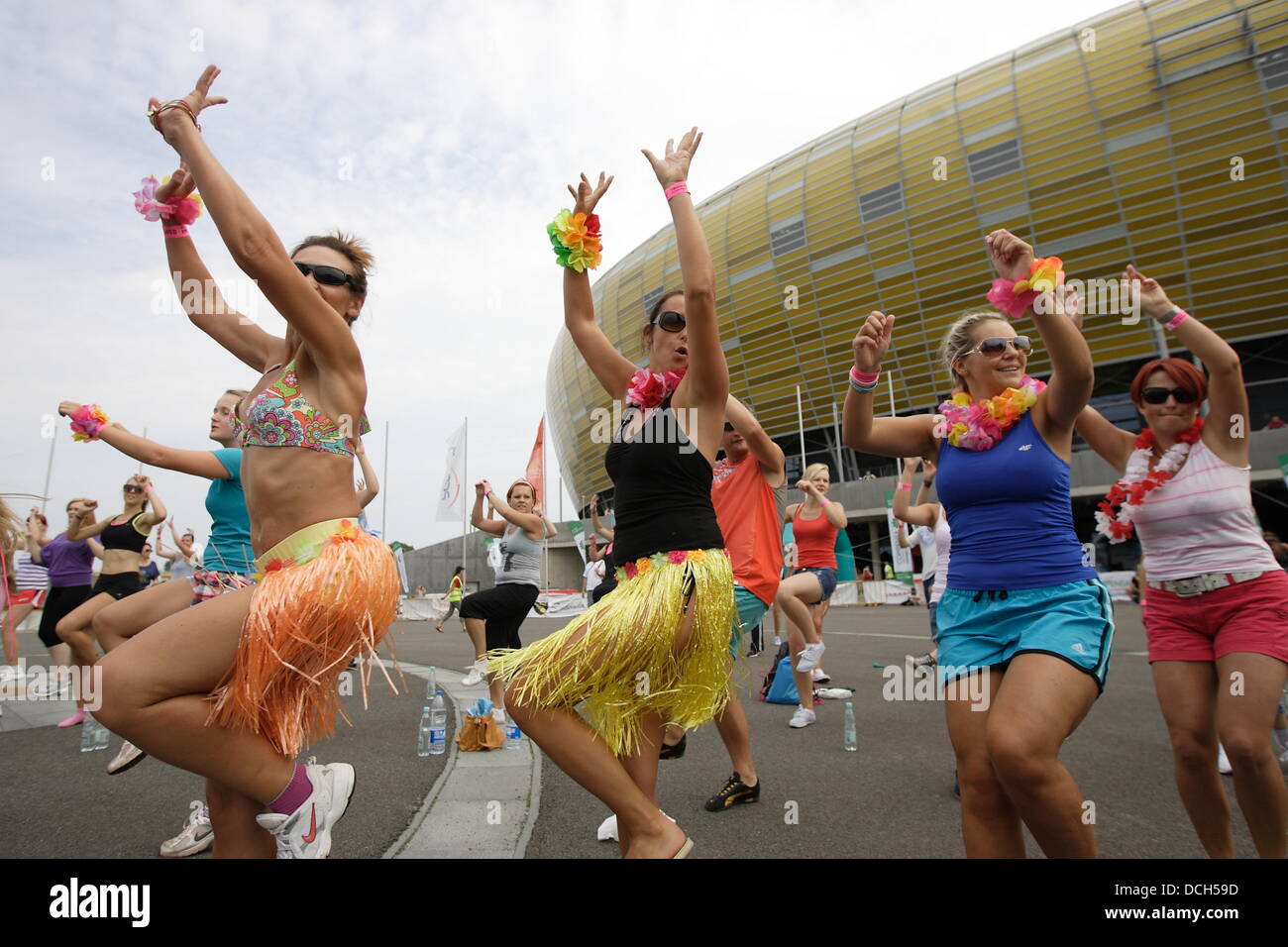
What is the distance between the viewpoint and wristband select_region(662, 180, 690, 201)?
235 centimetres

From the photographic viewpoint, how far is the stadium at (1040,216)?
87.5 feet

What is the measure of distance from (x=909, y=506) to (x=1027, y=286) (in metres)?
3.73

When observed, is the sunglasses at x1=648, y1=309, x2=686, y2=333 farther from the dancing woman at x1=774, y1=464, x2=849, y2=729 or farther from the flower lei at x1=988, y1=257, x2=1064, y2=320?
the dancing woman at x1=774, y1=464, x2=849, y2=729

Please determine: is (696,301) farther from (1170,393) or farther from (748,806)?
(748,806)

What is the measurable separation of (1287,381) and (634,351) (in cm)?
2926

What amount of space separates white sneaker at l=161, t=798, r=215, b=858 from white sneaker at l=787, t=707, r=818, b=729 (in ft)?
12.6

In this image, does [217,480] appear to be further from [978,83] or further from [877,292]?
[978,83]


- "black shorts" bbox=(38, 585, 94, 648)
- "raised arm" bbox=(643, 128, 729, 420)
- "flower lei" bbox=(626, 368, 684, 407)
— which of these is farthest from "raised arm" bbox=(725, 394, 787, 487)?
"black shorts" bbox=(38, 585, 94, 648)

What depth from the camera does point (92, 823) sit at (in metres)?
3.13

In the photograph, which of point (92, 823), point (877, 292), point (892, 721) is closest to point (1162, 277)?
point (877, 292)

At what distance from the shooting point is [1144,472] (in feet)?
10.6

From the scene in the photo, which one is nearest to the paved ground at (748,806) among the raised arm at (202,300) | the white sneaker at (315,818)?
the white sneaker at (315,818)

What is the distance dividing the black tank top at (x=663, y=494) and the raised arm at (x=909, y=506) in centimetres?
317

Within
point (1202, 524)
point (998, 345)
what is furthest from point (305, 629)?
point (1202, 524)
